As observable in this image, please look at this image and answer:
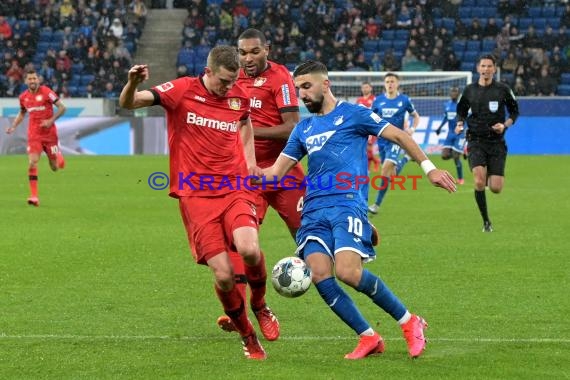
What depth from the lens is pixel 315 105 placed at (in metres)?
7.43

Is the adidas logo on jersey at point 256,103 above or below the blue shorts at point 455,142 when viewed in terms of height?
above

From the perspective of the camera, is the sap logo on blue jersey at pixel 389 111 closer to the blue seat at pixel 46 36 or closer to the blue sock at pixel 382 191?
the blue sock at pixel 382 191

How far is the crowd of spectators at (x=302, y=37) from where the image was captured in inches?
1476

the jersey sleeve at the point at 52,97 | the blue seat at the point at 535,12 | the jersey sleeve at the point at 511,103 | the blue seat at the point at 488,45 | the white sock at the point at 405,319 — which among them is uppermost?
the white sock at the point at 405,319

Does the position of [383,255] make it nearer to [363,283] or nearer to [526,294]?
[526,294]

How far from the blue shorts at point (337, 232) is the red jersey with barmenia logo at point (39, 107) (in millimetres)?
13403

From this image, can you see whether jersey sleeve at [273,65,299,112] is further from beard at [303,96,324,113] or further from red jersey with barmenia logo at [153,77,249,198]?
beard at [303,96,324,113]

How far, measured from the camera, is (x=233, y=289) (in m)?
7.19

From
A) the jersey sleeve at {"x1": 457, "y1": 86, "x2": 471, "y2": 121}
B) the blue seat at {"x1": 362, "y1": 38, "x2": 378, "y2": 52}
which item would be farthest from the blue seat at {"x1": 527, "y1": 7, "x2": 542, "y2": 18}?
the jersey sleeve at {"x1": 457, "y1": 86, "x2": 471, "y2": 121}

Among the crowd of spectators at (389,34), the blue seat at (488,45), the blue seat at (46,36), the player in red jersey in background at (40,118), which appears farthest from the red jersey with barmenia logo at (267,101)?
the blue seat at (46,36)

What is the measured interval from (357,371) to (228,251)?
1.46 metres

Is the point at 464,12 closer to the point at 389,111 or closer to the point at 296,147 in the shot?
the point at 389,111

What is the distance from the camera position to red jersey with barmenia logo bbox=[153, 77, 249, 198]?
7520 mm

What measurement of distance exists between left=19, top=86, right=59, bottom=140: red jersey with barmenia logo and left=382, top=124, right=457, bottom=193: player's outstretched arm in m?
13.6
